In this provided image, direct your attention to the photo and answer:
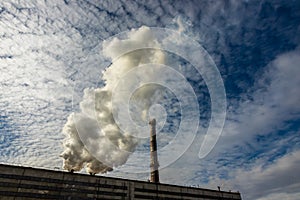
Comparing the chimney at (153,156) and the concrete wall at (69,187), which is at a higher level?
the chimney at (153,156)

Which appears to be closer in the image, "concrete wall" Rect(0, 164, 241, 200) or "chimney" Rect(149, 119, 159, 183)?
"concrete wall" Rect(0, 164, 241, 200)

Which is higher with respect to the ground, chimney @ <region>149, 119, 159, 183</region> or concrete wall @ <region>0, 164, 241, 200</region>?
chimney @ <region>149, 119, 159, 183</region>

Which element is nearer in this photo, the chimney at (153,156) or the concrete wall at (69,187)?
the concrete wall at (69,187)

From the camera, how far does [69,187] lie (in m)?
35.2

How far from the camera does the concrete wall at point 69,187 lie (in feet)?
104

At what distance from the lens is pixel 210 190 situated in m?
50.6

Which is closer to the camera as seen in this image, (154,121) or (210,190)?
(210,190)

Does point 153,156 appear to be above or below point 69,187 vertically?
above

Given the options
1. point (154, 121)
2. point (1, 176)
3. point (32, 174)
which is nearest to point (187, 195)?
point (154, 121)

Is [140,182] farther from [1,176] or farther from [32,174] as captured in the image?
[1,176]

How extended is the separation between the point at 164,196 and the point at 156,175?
6467mm

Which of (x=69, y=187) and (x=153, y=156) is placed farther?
(x=153, y=156)

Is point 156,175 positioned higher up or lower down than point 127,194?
higher up

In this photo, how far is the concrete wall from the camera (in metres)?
31.6
